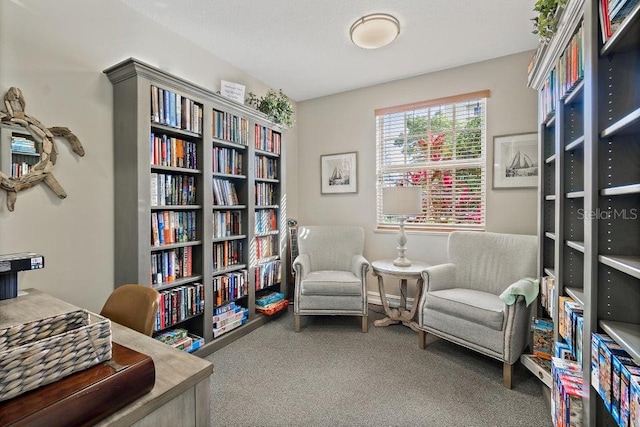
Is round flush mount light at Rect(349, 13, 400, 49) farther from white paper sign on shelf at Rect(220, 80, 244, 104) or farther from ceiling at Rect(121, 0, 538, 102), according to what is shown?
white paper sign on shelf at Rect(220, 80, 244, 104)

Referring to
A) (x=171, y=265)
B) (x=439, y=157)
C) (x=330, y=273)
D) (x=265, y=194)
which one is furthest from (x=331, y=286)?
(x=439, y=157)

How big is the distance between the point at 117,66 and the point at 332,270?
251 cm

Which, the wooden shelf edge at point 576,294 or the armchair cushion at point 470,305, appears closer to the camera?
the wooden shelf edge at point 576,294

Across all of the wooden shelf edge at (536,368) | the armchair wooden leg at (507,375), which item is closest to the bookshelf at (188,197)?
the armchair wooden leg at (507,375)

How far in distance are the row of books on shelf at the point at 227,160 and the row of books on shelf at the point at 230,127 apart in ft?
0.36

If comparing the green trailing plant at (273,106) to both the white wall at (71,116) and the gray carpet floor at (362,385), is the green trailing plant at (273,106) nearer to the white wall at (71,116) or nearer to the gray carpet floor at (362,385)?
the white wall at (71,116)

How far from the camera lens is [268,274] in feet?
10.4

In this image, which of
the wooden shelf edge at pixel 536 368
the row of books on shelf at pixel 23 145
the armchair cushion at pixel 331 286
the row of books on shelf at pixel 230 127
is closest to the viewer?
the row of books on shelf at pixel 23 145

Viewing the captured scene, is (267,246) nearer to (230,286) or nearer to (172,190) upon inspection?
(230,286)

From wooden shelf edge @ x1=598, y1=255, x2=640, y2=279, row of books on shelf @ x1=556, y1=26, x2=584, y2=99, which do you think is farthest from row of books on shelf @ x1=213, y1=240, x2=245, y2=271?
row of books on shelf @ x1=556, y1=26, x2=584, y2=99

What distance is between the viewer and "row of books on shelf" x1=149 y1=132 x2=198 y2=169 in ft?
6.91

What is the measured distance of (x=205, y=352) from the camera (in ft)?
7.80

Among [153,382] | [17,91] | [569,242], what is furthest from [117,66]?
[569,242]

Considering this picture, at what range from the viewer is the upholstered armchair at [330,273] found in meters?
2.72
